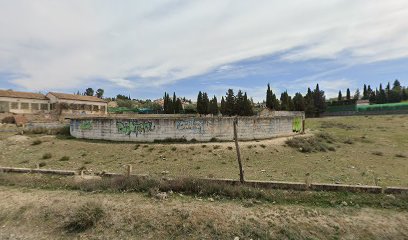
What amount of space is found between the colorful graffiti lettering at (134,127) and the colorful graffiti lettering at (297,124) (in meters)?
15.0

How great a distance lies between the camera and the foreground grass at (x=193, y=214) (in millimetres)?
8641

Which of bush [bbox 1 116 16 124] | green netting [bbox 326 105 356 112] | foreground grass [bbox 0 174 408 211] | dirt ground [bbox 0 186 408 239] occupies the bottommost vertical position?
dirt ground [bbox 0 186 408 239]

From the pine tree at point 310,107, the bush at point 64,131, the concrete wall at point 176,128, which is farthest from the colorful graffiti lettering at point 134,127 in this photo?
the pine tree at point 310,107

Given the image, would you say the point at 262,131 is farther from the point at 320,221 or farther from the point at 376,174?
the point at 320,221

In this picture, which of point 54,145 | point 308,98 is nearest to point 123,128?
point 54,145

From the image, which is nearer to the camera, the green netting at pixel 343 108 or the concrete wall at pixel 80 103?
the concrete wall at pixel 80 103

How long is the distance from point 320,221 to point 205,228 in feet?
11.5

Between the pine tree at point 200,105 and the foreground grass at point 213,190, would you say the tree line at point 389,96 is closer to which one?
the pine tree at point 200,105

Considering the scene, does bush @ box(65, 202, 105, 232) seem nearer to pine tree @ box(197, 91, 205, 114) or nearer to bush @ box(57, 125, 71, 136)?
bush @ box(57, 125, 71, 136)

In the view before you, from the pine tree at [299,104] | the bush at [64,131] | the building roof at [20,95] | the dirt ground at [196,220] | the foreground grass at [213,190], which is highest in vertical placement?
the building roof at [20,95]

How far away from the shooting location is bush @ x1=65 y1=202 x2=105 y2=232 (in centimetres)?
927

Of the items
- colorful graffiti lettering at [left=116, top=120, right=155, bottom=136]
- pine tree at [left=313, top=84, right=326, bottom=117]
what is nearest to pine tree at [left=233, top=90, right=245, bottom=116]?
pine tree at [left=313, top=84, right=326, bottom=117]

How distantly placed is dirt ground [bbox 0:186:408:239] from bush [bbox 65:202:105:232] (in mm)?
173

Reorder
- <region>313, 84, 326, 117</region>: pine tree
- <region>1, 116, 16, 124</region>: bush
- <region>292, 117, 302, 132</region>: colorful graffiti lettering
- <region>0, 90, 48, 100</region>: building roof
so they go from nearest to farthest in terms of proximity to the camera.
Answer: <region>292, 117, 302, 132</region>: colorful graffiti lettering
<region>1, 116, 16, 124</region>: bush
<region>0, 90, 48, 100</region>: building roof
<region>313, 84, 326, 117</region>: pine tree
